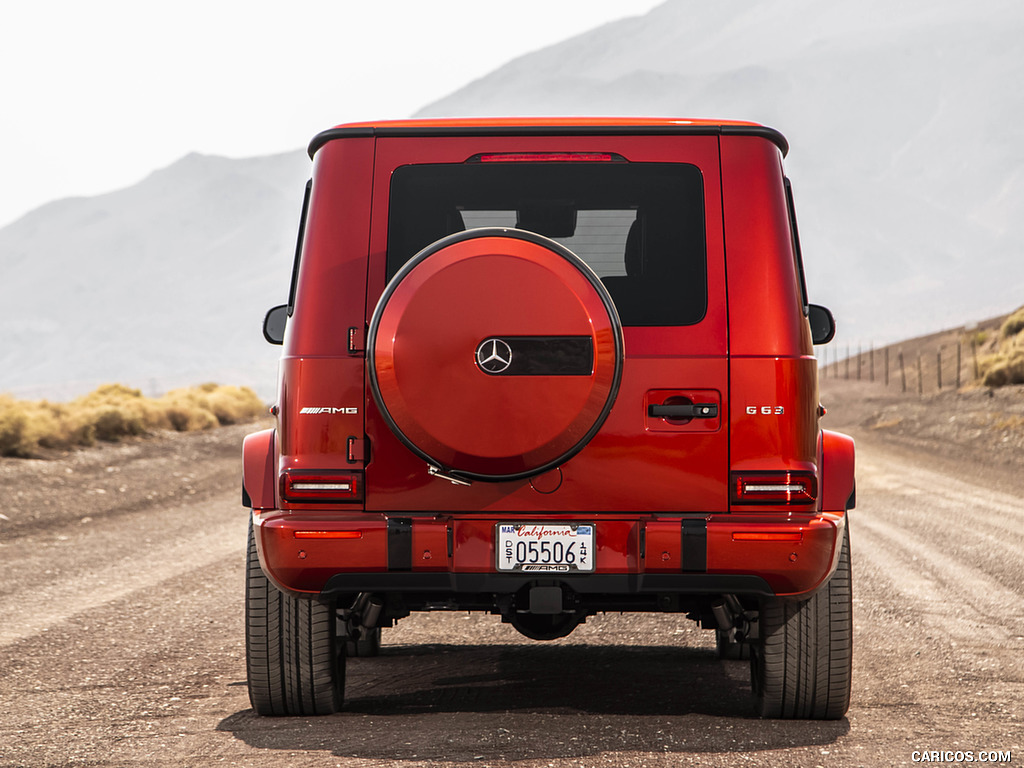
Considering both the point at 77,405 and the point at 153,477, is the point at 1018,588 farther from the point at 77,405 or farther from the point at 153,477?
the point at 77,405

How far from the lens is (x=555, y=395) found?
156 inches

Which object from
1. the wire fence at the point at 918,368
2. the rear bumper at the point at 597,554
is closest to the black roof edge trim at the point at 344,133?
the rear bumper at the point at 597,554

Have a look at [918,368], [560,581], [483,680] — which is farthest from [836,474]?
[918,368]

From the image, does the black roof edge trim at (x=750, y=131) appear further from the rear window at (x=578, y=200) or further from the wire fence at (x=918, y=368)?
the wire fence at (x=918, y=368)

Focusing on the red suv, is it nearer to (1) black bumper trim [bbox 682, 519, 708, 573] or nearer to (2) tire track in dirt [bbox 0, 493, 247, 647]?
(1) black bumper trim [bbox 682, 519, 708, 573]

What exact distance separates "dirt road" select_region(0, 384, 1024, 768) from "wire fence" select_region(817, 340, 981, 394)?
39.8 m

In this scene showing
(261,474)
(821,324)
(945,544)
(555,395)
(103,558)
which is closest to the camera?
(555,395)

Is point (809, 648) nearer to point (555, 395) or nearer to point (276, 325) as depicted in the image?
point (555, 395)

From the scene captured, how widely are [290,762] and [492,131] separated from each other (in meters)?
2.40

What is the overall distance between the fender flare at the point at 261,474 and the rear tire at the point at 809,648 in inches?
77.7

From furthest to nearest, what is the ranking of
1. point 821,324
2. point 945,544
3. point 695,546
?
point 945,544, point 821,324, point 695,546

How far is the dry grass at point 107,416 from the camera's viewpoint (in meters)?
19.2

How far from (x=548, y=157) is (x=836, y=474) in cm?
164


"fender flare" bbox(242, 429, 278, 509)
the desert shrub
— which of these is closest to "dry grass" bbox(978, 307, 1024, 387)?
the desert shrub
